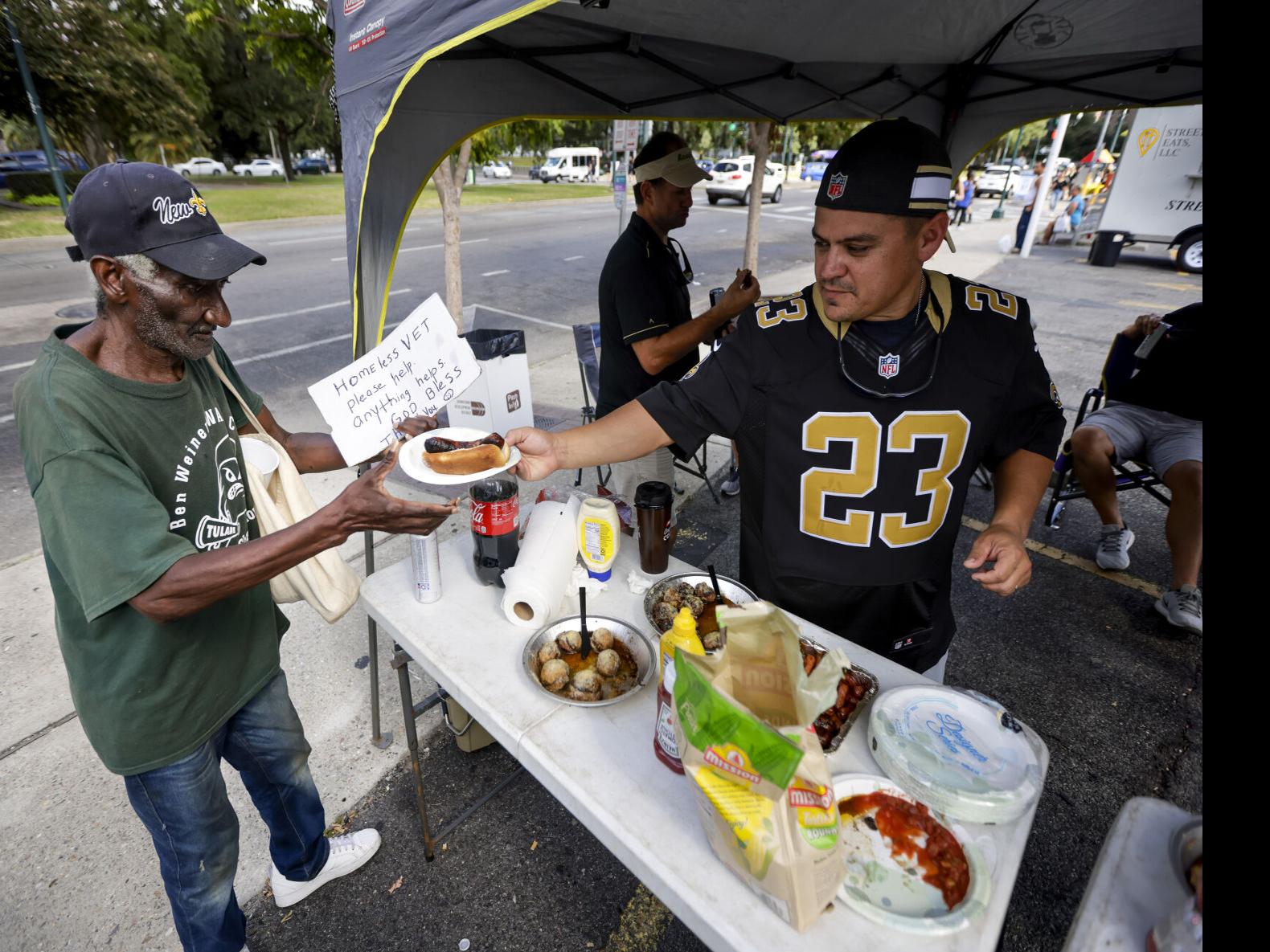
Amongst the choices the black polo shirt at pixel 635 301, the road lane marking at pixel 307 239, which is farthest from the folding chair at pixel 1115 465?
the road lane marking at pixel 307 239

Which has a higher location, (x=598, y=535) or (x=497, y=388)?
(x=598, y=535)

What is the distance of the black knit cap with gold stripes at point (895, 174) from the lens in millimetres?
1636

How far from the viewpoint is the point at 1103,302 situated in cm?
1174

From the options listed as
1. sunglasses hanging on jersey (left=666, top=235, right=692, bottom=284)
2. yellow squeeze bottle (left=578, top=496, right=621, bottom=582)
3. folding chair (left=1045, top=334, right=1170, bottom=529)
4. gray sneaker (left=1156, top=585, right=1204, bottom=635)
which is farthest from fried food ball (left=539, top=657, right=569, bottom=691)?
folding chair (left=1045, top=334, right=1170, bottom=529)

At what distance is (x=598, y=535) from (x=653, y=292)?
58.3 inches

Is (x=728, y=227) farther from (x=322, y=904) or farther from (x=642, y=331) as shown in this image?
(x=322, y=904)

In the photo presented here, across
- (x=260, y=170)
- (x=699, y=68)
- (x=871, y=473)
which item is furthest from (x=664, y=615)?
(x=260, y=170)

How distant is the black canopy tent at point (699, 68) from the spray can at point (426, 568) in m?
0.25

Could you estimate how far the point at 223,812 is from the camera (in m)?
1.75

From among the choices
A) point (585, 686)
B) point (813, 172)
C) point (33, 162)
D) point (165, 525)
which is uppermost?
point (813, 172)

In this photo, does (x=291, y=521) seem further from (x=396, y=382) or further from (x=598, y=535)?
(x=598, y=535)

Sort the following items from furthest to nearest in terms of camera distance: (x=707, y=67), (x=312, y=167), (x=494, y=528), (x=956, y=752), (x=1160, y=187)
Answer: (x=312, y=167) < (x=1160, y=187) < (x=707, y=67) < (x=494, y=528) < (x=956, y=752)

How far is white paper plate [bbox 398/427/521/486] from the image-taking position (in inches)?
70.6
